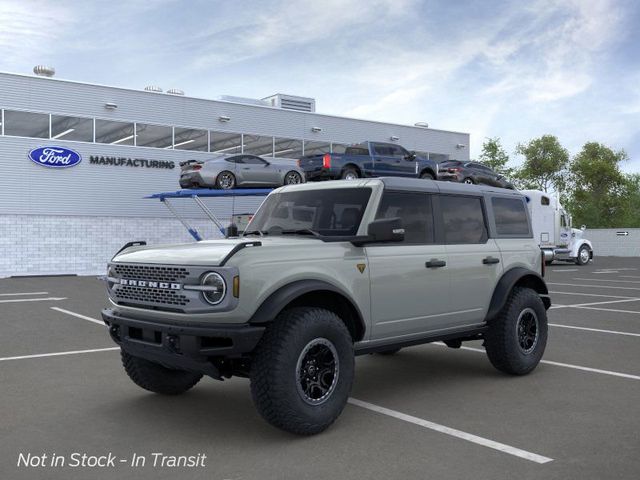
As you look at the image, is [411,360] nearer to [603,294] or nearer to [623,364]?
[623,364]

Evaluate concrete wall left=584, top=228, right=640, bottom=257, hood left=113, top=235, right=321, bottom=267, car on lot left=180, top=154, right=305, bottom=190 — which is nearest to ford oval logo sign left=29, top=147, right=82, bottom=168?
car on lot left=180, top=154, right=305, bottom=190

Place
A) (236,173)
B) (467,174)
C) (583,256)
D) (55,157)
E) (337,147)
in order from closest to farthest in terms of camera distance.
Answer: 1. (236,173)
2. (467,174)
3. (55,157)
4. (583,256)
5. (337,147)

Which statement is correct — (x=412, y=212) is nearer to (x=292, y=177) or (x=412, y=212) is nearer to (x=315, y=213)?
(x=315, y=213)

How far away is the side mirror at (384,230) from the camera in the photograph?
203 inches

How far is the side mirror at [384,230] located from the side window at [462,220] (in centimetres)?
121

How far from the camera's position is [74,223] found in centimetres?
2761

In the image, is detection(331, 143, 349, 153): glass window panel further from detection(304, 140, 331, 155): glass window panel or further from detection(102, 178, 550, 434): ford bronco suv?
detection(102, 178, 550, 434): ford bronco suv

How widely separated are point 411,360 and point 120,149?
2367cm

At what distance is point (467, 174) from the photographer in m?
25.1

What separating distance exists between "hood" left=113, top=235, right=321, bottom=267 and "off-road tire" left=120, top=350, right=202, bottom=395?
0.98 metres

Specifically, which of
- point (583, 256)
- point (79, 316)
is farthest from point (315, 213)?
point (583, 256)

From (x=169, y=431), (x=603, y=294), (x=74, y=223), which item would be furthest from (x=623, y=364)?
(x=74, y=223)

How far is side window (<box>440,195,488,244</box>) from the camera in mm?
6417

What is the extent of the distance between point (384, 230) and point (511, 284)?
2192mm
